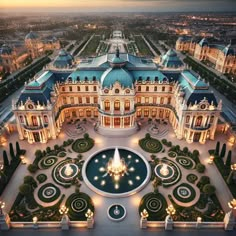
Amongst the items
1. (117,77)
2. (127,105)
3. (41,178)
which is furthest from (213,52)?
(41,178)

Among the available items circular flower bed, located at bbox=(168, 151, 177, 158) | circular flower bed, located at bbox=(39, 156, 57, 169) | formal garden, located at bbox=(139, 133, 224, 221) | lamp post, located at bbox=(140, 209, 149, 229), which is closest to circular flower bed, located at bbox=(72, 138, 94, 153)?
circular flower bed, located at bbox=(39, 156, 57, 169)

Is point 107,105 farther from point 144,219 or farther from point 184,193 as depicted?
point 144,219

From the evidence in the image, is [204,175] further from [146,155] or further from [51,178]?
[51,178]

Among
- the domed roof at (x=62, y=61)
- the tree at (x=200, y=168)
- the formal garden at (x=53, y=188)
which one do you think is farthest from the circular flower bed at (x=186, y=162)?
the domed roof at (x=62, y=61)

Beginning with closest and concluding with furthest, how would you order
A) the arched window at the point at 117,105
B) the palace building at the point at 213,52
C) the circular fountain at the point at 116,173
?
1. the circular fountain at the point at 116,173
2. the arched window at the point at 117,105
3. the palace building at the point at 213,52

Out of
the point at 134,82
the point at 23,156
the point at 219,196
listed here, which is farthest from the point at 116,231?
the point at 134,82

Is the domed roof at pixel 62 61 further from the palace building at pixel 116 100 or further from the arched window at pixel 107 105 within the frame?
the arched window at pixel 107 105

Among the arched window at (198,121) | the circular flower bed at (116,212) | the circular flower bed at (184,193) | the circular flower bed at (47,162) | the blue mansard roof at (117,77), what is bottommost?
the circular flower bed at (184,193)
